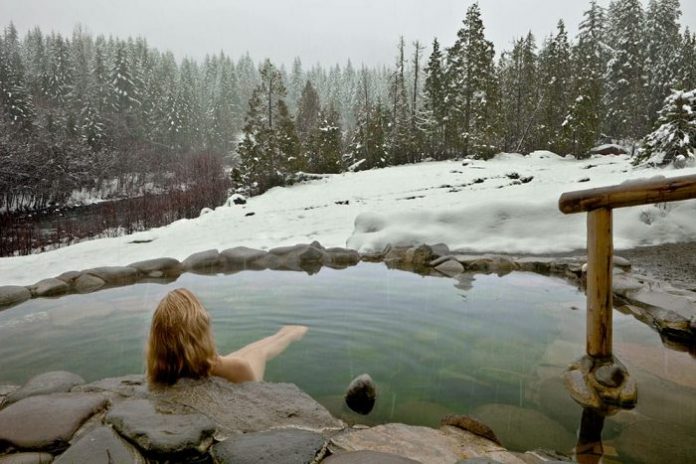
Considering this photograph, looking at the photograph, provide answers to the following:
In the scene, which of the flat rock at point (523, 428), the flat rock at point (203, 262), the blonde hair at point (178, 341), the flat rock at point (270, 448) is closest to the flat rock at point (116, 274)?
the flat rock at point (203, 262)

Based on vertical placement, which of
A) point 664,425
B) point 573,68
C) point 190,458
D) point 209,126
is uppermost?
point 209,126

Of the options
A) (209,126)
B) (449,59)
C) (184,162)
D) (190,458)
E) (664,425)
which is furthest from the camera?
(209,126)

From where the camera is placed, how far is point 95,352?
4348 mm

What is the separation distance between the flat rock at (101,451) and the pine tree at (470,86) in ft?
93.3

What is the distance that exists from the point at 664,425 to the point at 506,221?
23.1ft

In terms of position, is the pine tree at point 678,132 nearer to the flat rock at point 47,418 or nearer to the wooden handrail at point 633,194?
the wooden handrail at point 633,194

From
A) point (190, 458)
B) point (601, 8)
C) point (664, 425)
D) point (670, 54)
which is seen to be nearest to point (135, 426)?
point (190, 458)

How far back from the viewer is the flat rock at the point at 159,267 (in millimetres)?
7707

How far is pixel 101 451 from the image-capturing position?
1999mm

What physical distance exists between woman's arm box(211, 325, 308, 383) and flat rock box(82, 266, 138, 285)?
3.85 meters

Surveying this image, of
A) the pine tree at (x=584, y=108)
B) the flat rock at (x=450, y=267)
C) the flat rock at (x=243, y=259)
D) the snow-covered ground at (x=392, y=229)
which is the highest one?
the pine tree at (x=584, y=108)

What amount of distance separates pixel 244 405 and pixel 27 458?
Result: 107 centimetres

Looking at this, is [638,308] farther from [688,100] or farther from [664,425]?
[688,100]

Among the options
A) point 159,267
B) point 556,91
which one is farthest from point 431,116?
point 159,267
